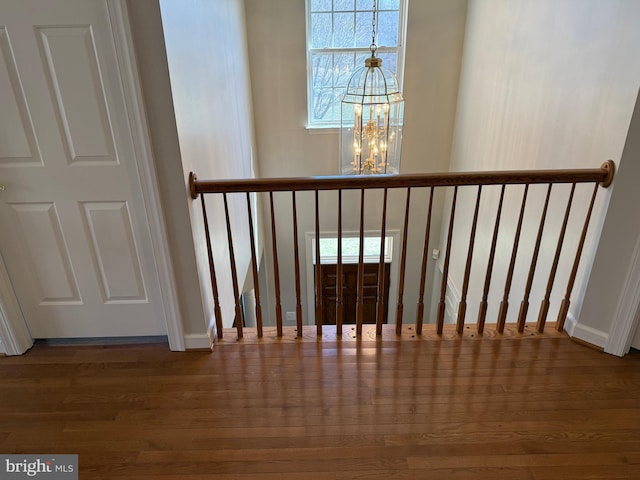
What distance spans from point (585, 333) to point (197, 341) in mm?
2030

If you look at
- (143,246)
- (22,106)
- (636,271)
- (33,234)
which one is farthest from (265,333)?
(636,271)

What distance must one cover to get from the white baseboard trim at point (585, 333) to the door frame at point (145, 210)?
6.76 feet

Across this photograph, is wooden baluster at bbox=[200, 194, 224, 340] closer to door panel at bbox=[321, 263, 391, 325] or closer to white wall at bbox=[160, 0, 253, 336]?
white wall at bbox=[160, 0, 253, 336]

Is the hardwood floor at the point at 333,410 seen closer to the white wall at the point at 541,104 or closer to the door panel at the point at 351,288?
the white wall at the point at 541,104

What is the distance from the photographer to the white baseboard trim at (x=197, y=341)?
2172 millimetres

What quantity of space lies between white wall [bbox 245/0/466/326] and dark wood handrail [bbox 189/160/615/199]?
125 inches

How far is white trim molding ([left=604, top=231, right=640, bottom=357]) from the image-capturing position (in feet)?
6.42

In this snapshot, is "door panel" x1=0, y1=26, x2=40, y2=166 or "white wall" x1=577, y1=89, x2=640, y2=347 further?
"white wall" x1=577, y1=89, x2=640, y2=347

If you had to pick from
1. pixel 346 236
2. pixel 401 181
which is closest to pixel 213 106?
pixel 401 181

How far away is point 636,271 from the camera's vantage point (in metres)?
1.95

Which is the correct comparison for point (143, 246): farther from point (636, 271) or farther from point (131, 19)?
point (636, 271)

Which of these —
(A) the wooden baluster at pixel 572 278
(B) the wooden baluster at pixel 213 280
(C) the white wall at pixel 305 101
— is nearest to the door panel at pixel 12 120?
(B) the wooden baluster at pixel 213 280

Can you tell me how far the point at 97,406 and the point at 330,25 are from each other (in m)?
4.34

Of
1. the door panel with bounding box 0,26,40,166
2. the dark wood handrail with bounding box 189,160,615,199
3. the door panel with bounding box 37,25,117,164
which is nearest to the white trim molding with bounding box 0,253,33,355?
the door panel with bounding box 0,26,40,166
